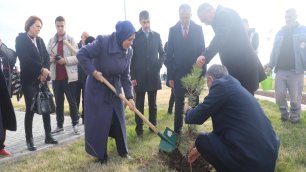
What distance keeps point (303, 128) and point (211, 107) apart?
12.9ft

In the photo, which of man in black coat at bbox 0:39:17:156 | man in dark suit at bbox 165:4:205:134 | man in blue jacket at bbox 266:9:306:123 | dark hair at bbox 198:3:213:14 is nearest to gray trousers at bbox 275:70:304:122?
man in blue jacket at bbox 266:9:306:123

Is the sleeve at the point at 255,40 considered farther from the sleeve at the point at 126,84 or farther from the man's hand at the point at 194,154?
the man's hand at the point at 194,154

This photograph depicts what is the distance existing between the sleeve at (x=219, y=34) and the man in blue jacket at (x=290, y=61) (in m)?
3.11

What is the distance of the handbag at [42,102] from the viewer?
5.64 meters

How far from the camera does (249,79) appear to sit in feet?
15.2

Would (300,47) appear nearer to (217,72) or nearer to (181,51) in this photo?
(181,51)

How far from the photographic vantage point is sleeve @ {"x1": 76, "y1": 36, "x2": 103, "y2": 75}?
4.60 metres

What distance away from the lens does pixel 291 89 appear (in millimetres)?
7320

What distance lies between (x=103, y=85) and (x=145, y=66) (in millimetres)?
1826

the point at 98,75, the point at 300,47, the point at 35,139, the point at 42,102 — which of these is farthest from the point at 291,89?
the point at 35,139

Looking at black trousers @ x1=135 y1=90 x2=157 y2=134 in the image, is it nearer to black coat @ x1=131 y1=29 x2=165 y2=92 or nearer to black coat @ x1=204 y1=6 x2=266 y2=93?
black coat @ x1=131 y1=29 x2=165 y2=92

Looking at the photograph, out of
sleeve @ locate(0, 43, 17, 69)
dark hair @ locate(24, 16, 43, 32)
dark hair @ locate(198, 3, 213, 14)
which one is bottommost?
sleeve @ locate(0, 43, 17, 69)

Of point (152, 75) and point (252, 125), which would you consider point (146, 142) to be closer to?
Answer: point (152, 75)

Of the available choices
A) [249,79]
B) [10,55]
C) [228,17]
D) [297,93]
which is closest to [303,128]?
[297,93]
